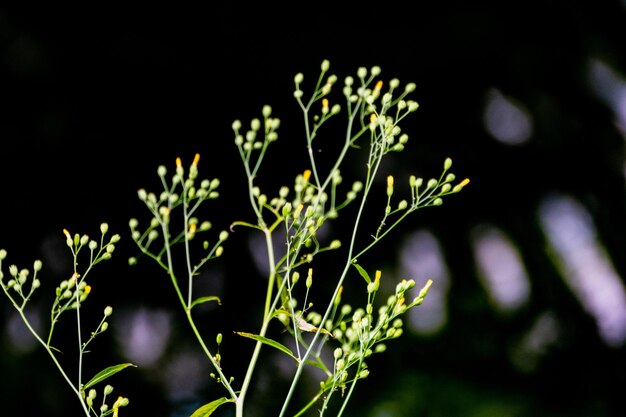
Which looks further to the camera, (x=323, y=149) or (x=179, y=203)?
(x=323, y=149)

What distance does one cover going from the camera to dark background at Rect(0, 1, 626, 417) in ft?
3.92

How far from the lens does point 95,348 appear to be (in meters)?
1.21

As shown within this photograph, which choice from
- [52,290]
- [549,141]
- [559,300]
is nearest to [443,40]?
[549,141]

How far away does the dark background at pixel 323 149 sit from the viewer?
1196mm

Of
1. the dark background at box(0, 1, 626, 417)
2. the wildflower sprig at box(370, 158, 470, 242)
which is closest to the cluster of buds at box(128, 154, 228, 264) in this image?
the wildflower sprig at box(370, 158, 470, 242)

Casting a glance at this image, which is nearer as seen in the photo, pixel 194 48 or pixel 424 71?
pixel 194 48

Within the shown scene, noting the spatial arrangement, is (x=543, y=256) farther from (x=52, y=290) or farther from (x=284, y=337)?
(x=52, y=290)

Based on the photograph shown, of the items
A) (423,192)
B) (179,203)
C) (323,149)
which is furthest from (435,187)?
(323,149)

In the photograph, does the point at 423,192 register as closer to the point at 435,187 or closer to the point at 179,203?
the point at 435,187

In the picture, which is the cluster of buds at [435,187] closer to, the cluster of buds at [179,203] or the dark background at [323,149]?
the cluster of buds at [179,203]

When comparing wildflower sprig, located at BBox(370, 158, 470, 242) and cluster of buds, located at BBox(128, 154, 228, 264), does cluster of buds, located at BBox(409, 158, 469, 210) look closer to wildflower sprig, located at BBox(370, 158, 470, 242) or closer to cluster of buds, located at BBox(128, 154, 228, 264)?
wildflower sprig, located at BBox(370, 158, 470, 242)

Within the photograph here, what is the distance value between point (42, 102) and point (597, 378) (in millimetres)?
1175

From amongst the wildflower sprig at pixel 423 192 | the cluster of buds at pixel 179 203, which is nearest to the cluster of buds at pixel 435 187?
the wildflower sprig at pixel 423 192

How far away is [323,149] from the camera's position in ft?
4.39
